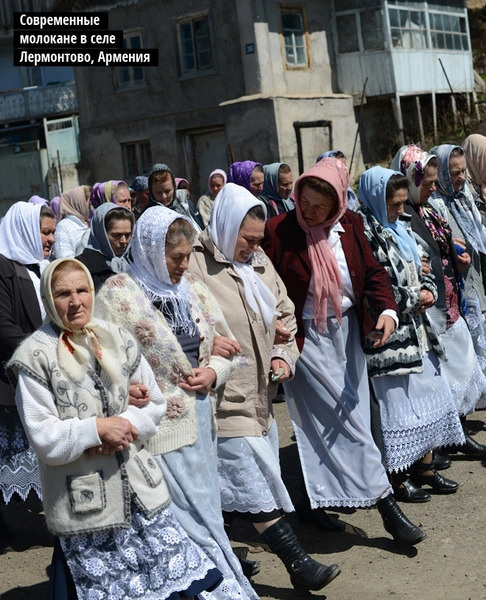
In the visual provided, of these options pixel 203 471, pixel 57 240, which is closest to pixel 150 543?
pixel 203 471

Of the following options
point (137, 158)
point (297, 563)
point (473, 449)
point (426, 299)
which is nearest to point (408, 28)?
point (137, 158)

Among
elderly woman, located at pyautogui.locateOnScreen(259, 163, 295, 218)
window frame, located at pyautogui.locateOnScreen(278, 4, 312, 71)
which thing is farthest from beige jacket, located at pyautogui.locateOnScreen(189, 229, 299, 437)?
window frame, located at pyautogui.locateOnScreen(278, 4, 312, 71)

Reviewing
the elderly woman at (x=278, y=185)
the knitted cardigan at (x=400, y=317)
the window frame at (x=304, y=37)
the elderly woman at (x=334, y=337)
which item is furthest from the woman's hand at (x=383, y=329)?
the window frame at (x=304, y=37)

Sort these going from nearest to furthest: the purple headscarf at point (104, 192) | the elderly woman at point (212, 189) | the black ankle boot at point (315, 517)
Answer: the black ankle boot at point (315, 517) → the purple headscarf at point (104, 192) → the elderly woman at point (212, 189)

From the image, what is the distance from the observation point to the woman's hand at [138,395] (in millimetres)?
3533

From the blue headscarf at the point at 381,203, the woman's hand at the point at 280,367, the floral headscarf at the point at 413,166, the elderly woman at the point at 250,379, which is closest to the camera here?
the elderly woman at the point at 250,379

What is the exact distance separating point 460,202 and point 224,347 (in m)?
3.44

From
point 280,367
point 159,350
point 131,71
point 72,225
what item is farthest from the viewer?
point 131,71

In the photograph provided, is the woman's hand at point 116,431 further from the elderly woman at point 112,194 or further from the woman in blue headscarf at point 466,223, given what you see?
the elderly woman at point 112,194

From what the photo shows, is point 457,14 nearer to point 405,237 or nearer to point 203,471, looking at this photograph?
point 405,237

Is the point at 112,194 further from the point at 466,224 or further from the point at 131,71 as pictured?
the point at 131,71

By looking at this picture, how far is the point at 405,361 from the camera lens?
17.9 ft

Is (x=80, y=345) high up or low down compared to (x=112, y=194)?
down

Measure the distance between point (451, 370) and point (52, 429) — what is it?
387cm
